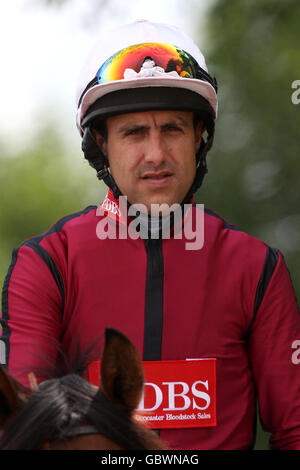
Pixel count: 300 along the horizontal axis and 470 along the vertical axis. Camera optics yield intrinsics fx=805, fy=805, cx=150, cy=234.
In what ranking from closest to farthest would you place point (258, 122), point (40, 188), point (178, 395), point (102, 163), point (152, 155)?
point (178, 395) < point (152, 155) < point (102, 163) < point (258, 122) < point (40, 188)

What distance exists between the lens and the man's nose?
9.25 ft

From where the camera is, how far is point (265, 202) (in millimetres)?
7020

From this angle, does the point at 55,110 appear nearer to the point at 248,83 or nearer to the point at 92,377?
the point at 248,83

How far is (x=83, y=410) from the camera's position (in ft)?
5.50

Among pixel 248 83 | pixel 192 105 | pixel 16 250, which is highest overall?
pixel 248 83

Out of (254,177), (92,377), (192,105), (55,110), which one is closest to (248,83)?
(254,177)

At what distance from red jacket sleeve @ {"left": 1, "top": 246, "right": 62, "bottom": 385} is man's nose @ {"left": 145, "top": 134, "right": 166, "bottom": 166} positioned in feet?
1.72

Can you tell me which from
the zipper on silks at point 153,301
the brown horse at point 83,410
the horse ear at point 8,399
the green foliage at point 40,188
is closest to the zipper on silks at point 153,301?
the zipper on silks at point 153,301

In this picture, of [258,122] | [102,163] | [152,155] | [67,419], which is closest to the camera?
[67,419]

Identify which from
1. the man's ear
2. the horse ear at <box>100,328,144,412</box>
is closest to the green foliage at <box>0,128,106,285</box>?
the man's ear

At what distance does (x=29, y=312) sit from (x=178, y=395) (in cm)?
57

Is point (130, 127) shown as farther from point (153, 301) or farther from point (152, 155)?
point (153, 301)

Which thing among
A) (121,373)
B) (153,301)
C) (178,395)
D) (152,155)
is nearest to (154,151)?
(152,155)

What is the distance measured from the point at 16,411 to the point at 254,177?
18.6 ft
